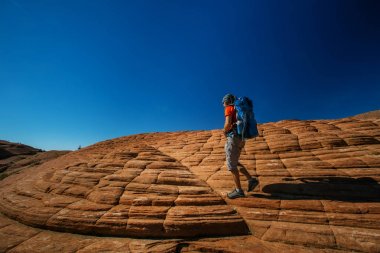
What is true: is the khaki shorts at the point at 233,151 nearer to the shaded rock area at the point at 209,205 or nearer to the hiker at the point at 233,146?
the hiker at the point at 233,146

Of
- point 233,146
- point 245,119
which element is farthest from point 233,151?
point 245,119

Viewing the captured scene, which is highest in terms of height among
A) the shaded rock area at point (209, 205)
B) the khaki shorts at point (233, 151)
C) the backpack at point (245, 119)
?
the backpack at point (245, 119)

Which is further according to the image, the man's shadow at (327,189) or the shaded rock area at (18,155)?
the shaded rock area at (18,155)

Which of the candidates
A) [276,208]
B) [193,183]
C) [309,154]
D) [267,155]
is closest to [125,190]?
[193,183]

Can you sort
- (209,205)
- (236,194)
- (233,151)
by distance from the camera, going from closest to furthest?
(209,205)
(236,194)
(233,151)

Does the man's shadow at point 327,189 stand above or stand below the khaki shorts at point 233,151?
below

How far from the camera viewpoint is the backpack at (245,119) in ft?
27.3

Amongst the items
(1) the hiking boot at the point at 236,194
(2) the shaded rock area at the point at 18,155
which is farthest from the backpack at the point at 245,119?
(2) the shaded rock area at the point at 18,155

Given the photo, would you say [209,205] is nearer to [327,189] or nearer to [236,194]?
[236,194]

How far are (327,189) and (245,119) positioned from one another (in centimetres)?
406

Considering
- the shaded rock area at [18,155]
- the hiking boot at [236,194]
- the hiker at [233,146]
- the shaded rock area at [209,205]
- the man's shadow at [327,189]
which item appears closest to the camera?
the shaded rock area at [209,205]

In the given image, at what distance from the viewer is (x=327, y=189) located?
8.17 meters

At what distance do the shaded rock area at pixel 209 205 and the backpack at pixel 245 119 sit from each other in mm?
2446

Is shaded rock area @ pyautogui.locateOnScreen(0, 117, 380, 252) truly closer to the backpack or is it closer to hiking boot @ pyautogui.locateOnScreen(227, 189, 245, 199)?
hiking boot @ pyautogui.locateOnScreen(227, 189, 245, 199)
